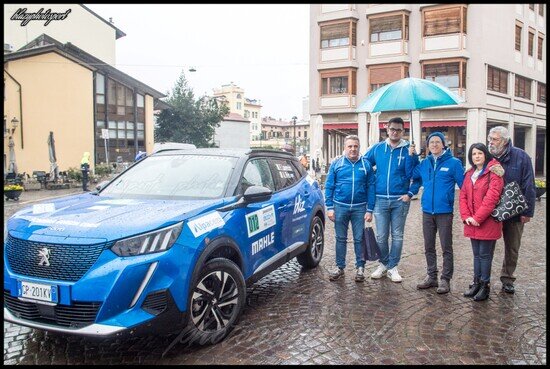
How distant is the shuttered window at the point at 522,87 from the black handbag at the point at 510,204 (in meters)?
31.3

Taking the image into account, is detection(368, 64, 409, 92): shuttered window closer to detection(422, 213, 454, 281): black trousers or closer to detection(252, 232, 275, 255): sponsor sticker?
detection(422, 213, 454, 281): black trousers

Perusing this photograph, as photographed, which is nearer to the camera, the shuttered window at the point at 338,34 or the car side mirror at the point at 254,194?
the car side mirror at the point at 254,194

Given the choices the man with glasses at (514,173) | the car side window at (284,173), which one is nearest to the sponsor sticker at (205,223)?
the car side window at (284,173)

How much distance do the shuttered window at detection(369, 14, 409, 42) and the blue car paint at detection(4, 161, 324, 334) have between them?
28770mm

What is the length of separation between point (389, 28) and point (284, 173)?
90.5ft

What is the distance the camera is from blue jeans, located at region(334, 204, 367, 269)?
6.03 meters

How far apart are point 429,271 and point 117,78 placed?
1346 inches

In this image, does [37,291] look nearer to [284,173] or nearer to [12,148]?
[284,173]

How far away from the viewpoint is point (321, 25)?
32.7 metres

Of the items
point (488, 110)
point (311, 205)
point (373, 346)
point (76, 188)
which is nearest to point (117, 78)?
point (76, 188)

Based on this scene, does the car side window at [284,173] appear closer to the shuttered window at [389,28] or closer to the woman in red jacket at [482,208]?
the woman in red jacket at [482,208]

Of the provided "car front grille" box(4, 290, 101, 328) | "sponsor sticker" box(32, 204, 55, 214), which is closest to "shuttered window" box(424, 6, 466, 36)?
"sponsor sticker" box(32, 204, 55, 214)

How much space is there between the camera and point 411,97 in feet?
19.4

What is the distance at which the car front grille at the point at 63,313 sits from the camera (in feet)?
11.1
